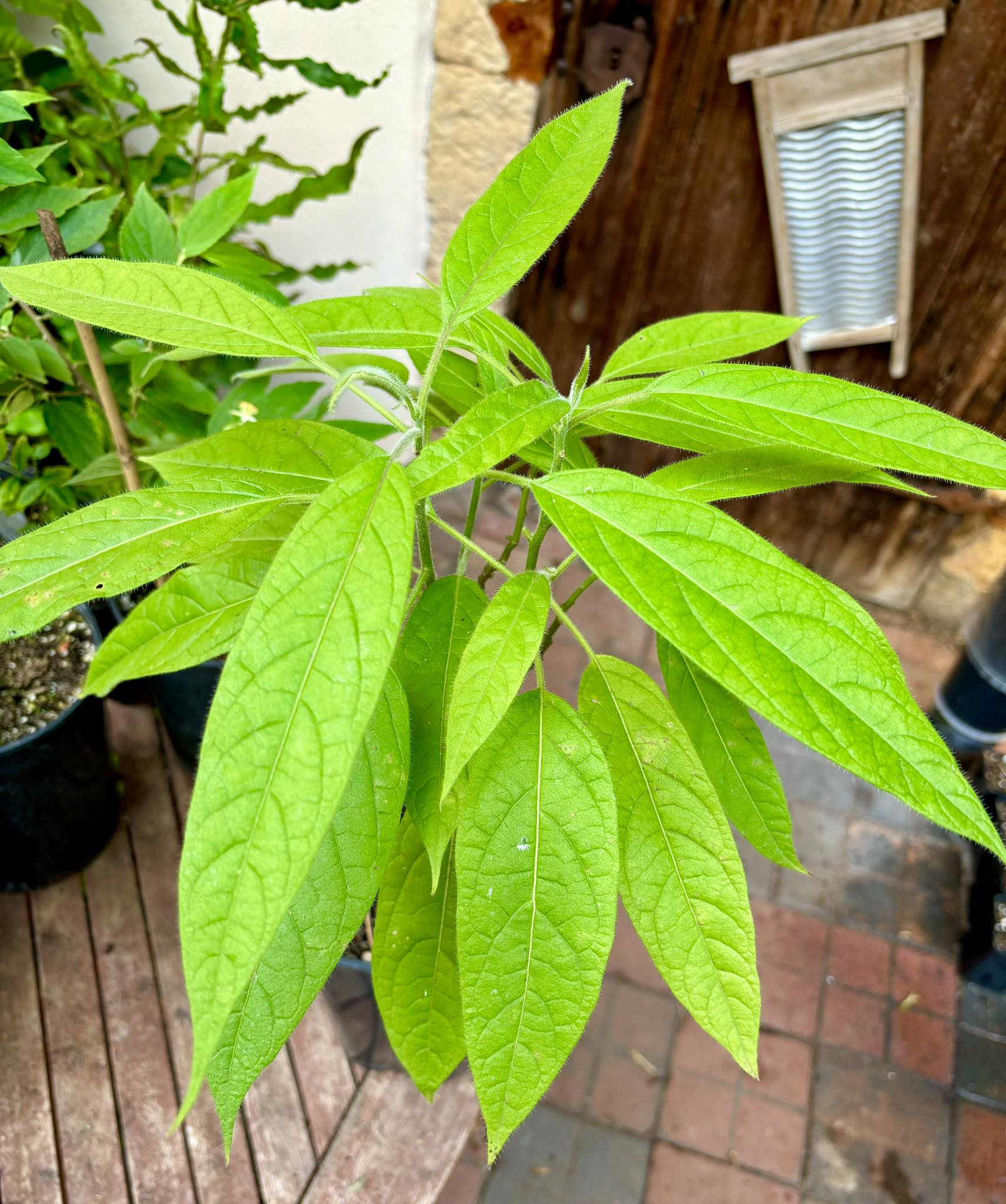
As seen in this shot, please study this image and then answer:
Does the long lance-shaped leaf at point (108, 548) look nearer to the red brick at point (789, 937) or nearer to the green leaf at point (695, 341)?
the green leaf at point (695, 341)

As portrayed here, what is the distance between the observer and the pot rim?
137 centimetres

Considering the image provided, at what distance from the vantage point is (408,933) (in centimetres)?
90

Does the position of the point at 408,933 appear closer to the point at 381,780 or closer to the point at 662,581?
the point at 381,780

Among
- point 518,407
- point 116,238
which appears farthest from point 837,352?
point 518,407

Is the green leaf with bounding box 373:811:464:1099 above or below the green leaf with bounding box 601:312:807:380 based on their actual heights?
below

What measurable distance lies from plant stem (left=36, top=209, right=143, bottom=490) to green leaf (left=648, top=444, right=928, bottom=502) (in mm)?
640

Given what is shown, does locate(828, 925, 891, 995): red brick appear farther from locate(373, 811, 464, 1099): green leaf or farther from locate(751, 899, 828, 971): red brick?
locate(373, 811, 464, 1099): green leaf

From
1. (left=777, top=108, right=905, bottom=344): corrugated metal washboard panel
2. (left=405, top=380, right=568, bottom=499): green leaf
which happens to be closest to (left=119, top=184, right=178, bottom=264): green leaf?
(left=405, top=380, right=568, bottom=499): green leaf

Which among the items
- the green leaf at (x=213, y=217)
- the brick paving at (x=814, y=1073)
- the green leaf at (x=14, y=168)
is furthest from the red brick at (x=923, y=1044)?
the green leaf at (x=14, y=168)

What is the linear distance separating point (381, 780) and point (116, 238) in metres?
1.17

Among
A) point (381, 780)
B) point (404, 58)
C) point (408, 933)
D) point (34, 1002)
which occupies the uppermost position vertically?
point (404, 58)

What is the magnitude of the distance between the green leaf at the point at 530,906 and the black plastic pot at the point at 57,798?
96 cm

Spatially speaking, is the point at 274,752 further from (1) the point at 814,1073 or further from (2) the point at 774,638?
(1) the point at 814,1073

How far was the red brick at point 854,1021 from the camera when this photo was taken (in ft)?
6.09
